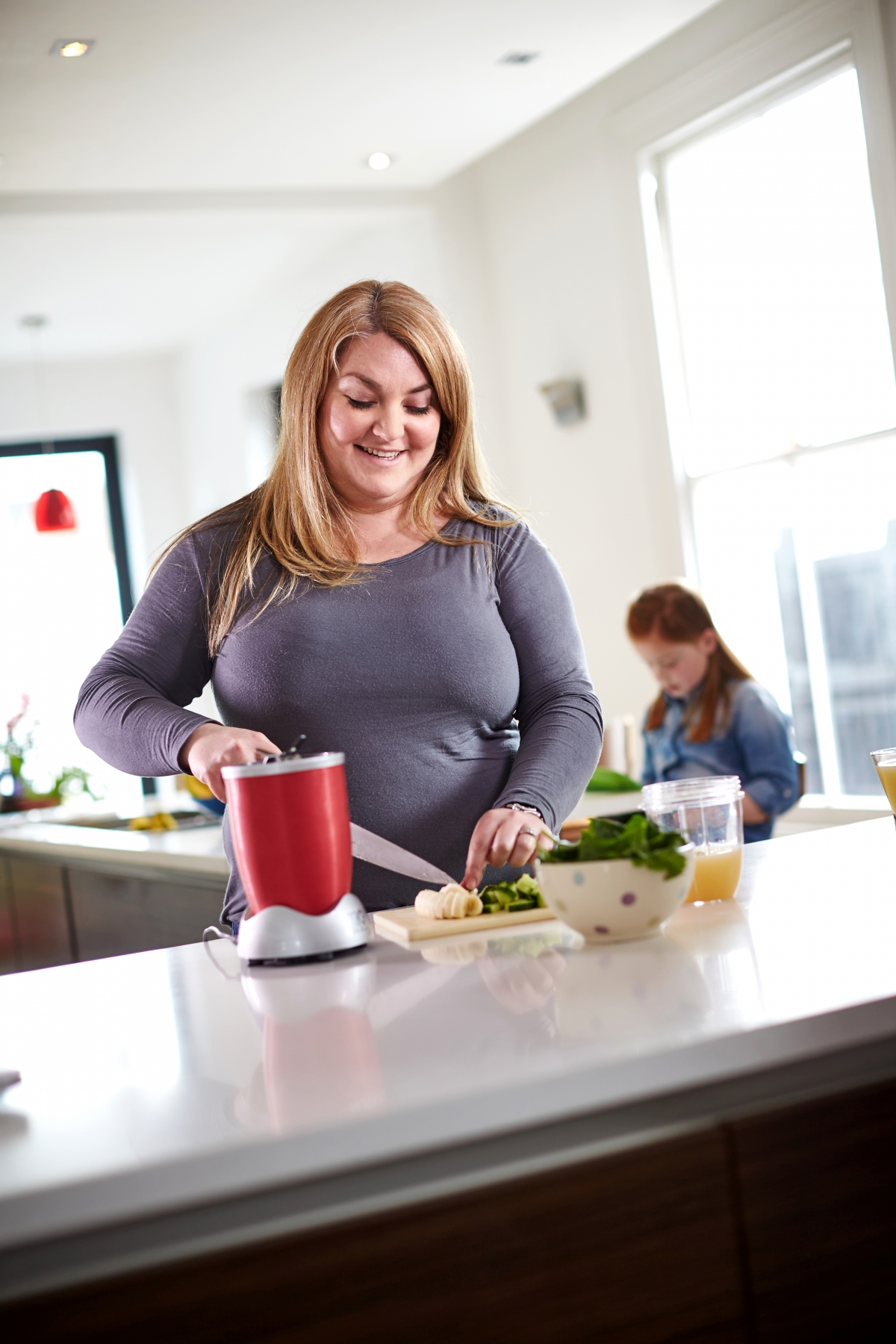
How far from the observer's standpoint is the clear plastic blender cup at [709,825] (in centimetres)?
115

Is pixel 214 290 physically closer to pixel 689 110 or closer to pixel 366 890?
pixel 689 110

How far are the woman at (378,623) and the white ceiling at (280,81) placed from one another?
269cm

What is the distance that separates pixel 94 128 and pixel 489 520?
11.6 ft

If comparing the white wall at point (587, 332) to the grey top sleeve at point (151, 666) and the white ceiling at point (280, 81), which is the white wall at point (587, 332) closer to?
the white ceiling at point (280, 81)

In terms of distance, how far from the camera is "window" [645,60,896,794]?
4113 millimetres

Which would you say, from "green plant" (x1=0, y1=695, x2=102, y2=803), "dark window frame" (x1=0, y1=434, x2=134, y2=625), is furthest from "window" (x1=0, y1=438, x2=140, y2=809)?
"green plant" (x1=0, y1=695, x2=102, y2=803)

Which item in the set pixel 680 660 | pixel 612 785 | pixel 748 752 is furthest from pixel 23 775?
pixel 748 752

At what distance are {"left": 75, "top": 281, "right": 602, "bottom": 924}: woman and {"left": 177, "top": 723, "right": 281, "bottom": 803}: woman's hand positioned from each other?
0.08m

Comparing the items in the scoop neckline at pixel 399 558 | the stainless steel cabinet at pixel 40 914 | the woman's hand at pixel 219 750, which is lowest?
the stainless steel cabinet at pixel 40 914

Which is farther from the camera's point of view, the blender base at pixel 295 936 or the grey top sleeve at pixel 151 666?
the grey top sleeve at pixel 151 666

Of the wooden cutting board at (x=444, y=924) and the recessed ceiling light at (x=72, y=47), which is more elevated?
the recessed ceiling light at (x=72, y=47)

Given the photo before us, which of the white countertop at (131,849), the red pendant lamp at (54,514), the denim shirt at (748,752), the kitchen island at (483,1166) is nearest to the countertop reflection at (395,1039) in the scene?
the kitchen island at (483,1166)

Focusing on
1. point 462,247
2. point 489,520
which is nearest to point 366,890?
point 489,520

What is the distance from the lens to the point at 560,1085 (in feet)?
2.25
